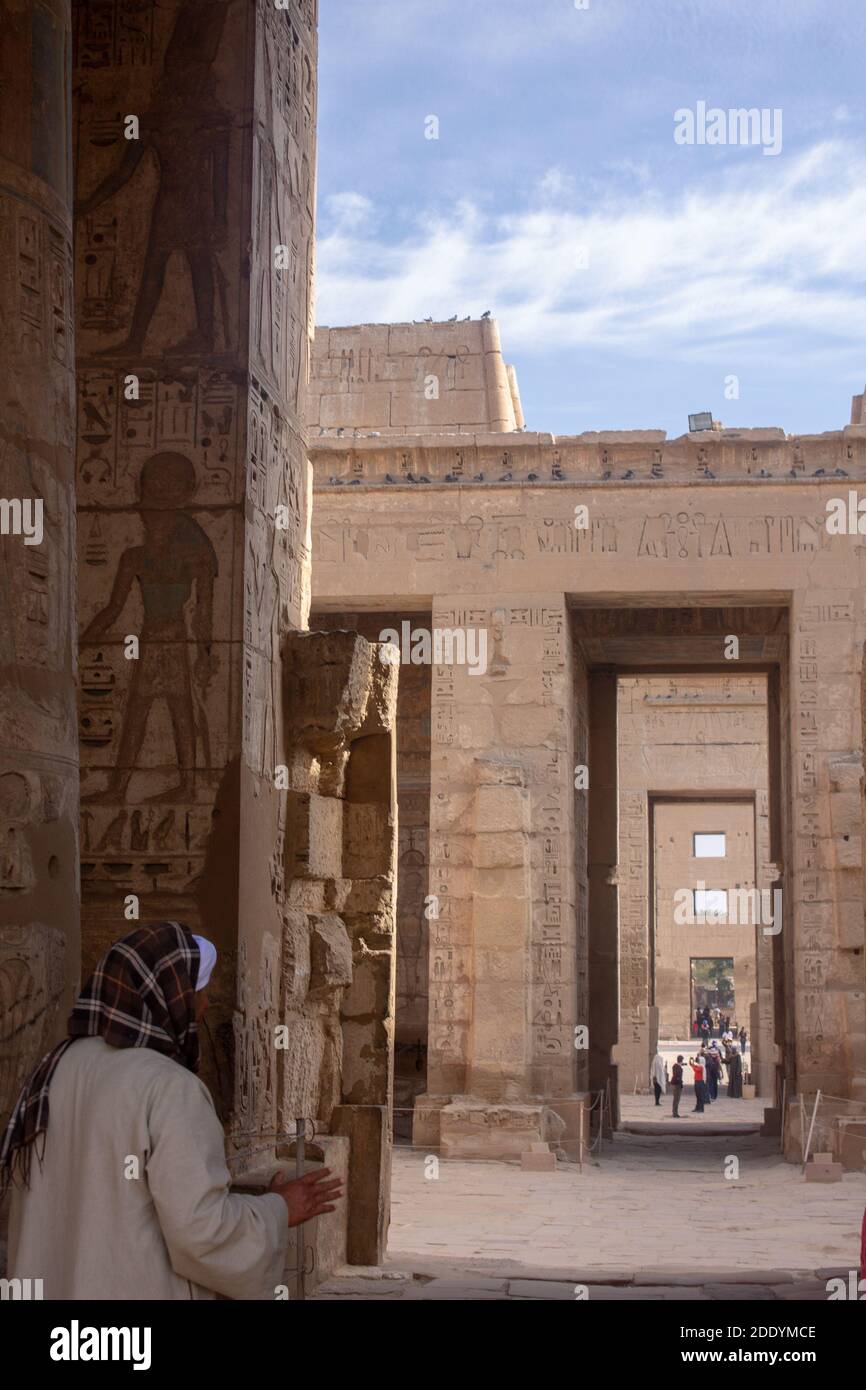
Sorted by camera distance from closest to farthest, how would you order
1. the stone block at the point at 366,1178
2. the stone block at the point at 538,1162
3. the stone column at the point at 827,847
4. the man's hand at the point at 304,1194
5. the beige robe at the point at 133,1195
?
the beige robe at the point at 133,1195, the man's hand at the point at 304,1194, the stone block at the point at 366,1178, the stone block at the point at 538,1162, the stone column at the point at 827,847

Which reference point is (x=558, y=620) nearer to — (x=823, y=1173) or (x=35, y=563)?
(x=823, y=1173)

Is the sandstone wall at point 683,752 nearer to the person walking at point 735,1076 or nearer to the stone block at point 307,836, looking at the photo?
the person walking at point 735,1076

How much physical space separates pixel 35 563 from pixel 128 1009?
1646 millimetres

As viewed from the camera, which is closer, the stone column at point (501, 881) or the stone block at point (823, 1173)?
the stone block at point (823, 1173)

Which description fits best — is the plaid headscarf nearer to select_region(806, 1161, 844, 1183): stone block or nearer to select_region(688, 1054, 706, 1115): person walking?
select_region(806, 1161, 844, 1183): stone block

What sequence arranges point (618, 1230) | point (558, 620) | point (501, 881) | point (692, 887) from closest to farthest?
1. point (618, 1230)
2. point (501, 881)
3. point (558, 620)
4. point (692, 887)

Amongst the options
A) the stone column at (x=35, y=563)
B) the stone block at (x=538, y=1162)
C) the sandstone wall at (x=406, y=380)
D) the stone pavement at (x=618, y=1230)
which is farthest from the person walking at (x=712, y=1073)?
the stone column at (x=35, y=563)

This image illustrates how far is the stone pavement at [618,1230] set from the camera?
6.43 meters

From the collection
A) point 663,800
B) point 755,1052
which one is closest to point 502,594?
point 663,800

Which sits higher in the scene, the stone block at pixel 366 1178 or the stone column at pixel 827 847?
the stone column at pixel 827 847

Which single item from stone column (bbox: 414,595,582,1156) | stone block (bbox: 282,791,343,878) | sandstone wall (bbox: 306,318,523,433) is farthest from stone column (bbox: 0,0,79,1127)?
sandstone wall (bbox: 306,318,523,433)

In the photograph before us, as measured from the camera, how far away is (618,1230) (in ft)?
30.5

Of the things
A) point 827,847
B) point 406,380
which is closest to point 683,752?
point 406,380

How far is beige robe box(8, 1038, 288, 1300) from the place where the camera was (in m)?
2.72
